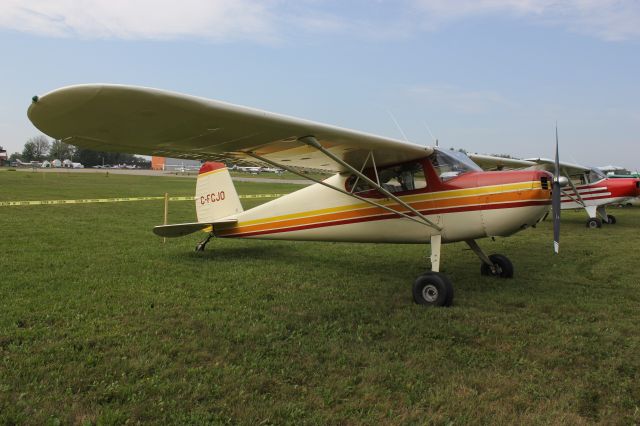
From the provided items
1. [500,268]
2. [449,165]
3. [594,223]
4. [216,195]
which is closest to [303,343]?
[449,165]

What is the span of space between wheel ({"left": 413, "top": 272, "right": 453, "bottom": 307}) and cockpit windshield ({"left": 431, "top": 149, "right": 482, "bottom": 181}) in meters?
1.48

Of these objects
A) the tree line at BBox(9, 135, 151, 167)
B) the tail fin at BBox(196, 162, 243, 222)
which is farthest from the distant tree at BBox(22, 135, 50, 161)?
the tail fin at BBox(196, 162, 243, 222)

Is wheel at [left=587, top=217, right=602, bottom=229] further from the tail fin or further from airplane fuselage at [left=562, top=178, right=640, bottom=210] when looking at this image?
the tail fin

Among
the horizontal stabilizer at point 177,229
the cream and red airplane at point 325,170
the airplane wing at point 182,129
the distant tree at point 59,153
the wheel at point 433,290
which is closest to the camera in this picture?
the airplane wing at point 182,129

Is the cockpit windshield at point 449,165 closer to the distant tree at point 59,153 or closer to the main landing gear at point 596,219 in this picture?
the main landing gear at point 596,219

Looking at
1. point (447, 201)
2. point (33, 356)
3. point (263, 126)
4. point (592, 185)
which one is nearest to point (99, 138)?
point (263, 126)

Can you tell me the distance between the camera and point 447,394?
3.09 metres

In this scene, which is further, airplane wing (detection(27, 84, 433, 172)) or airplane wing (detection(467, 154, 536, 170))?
airplane wing (detection(467, 154, 536, 170))

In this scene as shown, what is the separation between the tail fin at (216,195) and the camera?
8531 mm

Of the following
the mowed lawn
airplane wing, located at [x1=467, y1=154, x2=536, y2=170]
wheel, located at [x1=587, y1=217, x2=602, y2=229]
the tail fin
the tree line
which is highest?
the tree line

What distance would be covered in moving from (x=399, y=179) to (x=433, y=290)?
179 cm

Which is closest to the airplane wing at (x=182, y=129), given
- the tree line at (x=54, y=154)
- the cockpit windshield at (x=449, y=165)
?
the cockpit windshield at (x=449, y=165)

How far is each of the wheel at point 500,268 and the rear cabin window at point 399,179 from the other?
1.88m

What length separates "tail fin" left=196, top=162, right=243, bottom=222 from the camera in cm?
853
